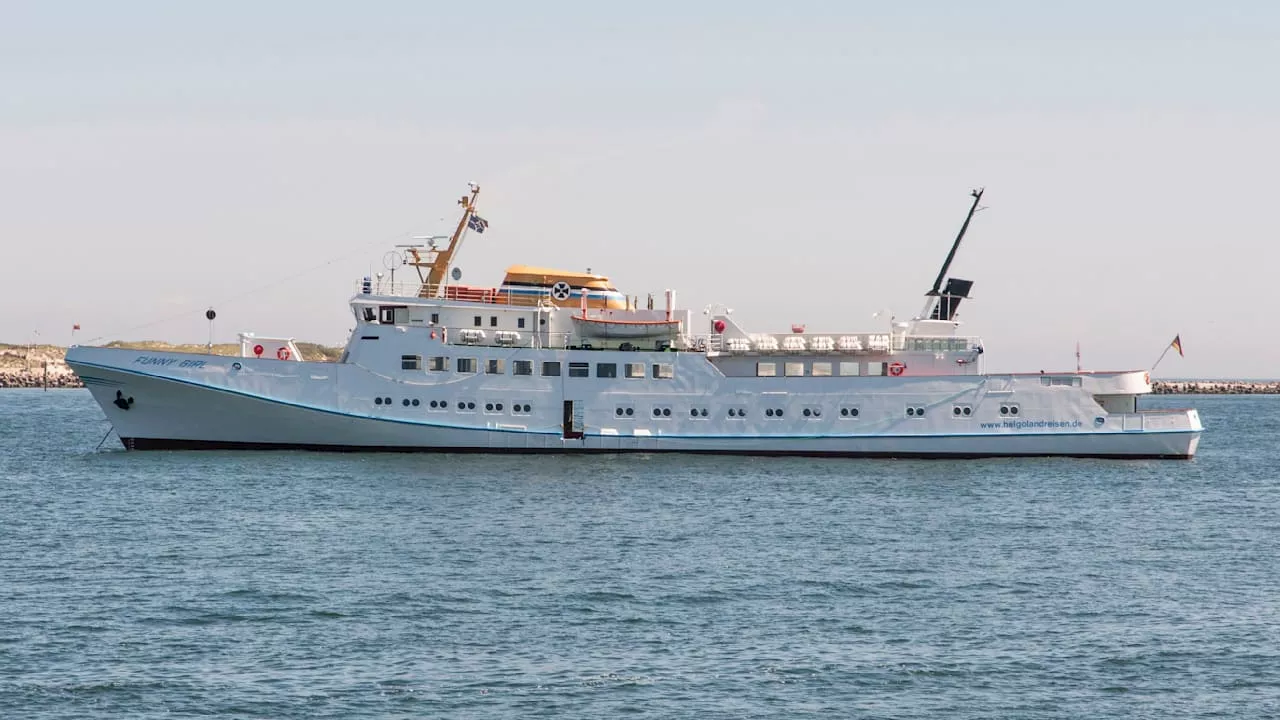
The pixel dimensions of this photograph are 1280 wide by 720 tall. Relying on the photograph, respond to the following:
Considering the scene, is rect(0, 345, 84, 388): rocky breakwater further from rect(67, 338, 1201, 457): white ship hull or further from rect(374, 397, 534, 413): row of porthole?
rect(374, 397, 534, 413): row of porthole

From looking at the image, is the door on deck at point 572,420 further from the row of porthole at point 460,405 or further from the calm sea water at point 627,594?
the calm sea water at point 627,594

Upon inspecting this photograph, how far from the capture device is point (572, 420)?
44344 millimetres

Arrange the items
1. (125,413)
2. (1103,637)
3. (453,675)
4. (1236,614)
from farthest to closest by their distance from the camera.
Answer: (125,413) → (1236,614) → (1103,637) → (453,675)

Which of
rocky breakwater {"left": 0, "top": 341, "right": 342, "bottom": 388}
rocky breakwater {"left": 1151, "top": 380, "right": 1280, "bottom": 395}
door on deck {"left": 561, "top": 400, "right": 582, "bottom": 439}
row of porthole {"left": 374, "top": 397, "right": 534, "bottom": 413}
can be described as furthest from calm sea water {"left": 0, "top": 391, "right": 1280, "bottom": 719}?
rocky breakwater {"left": 1151, "top": 380, "right": 1280, "bottom": 395}

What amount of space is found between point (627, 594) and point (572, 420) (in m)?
20.6

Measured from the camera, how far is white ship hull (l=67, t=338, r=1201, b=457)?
43656 mm

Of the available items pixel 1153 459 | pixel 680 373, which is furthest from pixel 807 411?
pixel 1153 459

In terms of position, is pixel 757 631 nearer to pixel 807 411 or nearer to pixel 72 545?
pixel 72 545

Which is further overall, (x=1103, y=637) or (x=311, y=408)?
(x=311, y=408)

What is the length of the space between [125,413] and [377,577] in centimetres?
2265

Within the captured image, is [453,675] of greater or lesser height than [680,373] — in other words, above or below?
below

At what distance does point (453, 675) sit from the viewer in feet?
62.4

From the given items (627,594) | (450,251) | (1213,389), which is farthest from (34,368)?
(627,594)

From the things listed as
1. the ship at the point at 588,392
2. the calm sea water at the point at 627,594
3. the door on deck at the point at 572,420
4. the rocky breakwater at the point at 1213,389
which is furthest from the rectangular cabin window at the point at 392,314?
the rocky breakwater at the point at 1213,389
